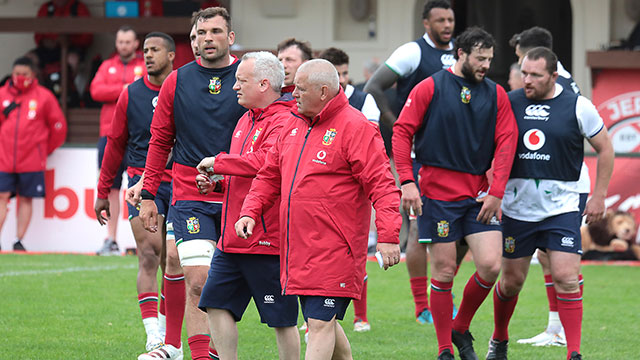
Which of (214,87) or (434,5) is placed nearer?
(214,87)

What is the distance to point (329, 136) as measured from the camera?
6.28 m

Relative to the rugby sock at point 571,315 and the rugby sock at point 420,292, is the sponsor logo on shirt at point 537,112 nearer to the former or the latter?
the rugby sock at point 571,315

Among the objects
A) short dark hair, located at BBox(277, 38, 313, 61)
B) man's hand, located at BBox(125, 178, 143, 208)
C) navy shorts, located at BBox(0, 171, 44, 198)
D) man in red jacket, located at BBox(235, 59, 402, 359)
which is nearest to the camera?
man in red jacket, located at BBox(235, 59, 402, 359)

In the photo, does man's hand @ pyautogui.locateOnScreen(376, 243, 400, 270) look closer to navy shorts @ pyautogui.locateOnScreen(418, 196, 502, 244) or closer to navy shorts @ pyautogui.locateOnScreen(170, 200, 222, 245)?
navy shorts @ pyautogui.locateOnScreen(170, 200, 222, 245)

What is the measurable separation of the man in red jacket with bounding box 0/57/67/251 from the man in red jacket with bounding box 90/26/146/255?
1.23 metres

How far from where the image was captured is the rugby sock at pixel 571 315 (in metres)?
7.83

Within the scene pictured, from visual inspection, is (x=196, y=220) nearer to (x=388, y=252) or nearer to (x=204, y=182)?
(x=204, y=182)

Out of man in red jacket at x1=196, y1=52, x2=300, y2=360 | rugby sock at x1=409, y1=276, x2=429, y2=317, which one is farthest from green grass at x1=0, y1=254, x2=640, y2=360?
man in red jacket at x1=196, y1=52, x2=300, y2=360

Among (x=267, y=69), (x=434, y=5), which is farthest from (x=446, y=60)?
(x=267, y=69)

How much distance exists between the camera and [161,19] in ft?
64.7

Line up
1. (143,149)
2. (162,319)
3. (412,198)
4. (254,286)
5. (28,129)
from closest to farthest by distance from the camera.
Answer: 1. (254,286)
2. (412,198)
3. (143,149)
4. (162,319)
5. (28,129)

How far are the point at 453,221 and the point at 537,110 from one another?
0.99 m

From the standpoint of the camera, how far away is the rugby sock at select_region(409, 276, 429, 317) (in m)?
9.91

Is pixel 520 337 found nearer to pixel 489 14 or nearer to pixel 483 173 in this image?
pixel 483 173
